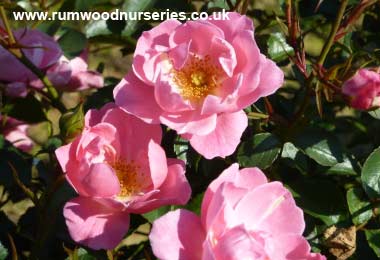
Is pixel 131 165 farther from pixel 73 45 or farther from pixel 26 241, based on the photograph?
pixel 26 241

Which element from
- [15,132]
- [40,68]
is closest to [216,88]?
[40,68]

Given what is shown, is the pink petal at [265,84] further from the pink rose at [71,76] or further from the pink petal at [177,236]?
the pink rose at [71,76]

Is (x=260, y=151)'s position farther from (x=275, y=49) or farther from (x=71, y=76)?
(x=71, y=76)

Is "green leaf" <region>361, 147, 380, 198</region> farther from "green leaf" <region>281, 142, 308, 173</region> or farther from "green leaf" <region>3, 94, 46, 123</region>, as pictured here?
"green leaf" <region>3, 94, 46, 123</region>

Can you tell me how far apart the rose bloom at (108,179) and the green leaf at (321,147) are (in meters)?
0.25

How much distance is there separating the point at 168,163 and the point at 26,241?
0.63 meters

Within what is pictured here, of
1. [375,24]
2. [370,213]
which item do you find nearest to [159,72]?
[370,213]

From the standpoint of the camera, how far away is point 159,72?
92 cm

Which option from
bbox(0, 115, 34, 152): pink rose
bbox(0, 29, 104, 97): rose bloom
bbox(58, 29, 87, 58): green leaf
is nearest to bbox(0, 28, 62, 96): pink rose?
bbox(0, 29, 104, 97): rose bloom

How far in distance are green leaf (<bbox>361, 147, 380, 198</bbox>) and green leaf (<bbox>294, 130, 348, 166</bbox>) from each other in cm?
4

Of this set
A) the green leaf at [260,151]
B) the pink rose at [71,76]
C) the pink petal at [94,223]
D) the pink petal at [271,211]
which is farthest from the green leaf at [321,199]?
the pink rose at [71,76]

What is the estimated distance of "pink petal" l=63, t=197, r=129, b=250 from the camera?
88 cm

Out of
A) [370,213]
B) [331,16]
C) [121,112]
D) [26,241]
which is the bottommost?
[26,241]

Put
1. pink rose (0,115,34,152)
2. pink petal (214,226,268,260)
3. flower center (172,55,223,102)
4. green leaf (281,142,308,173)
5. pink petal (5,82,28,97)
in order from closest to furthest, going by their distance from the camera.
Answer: pink petal (214,226,268,260) → flower center (172,55,223,102) → green leaf (281,142,308,173) → pink petal (5,82,28,97) → pink rose (0,115,34,152)
